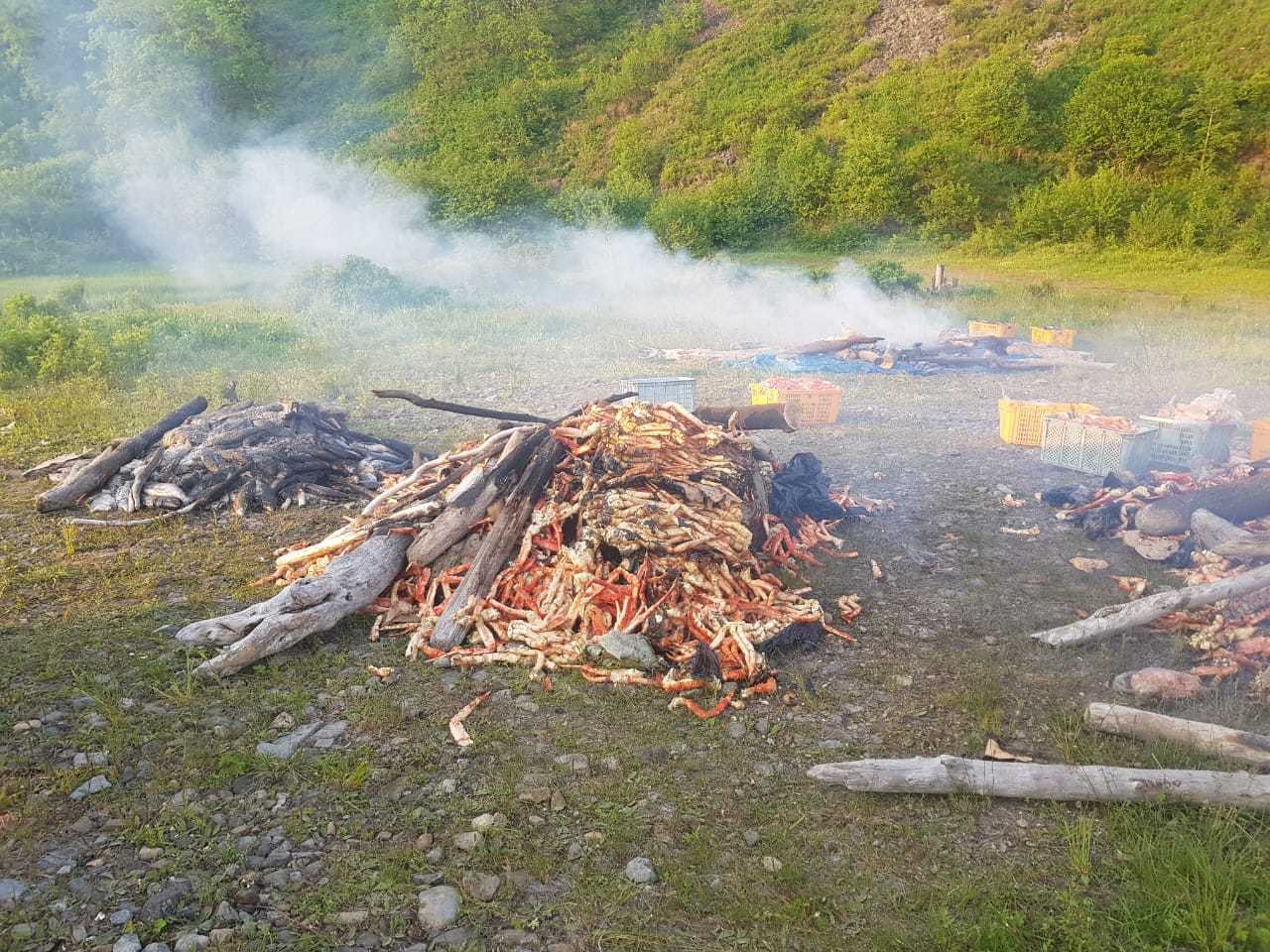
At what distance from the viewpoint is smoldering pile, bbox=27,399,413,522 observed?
23.8 feet

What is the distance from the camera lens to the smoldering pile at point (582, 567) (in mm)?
4551

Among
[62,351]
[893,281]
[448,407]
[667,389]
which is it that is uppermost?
[893,281]

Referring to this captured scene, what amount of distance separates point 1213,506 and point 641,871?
4961 millimetres

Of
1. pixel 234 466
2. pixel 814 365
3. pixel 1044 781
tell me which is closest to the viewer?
pixel 1044 781

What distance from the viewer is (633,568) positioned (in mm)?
5051

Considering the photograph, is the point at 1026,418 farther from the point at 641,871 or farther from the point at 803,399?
the point at 641,871

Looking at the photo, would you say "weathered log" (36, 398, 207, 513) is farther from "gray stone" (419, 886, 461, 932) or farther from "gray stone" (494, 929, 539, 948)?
"gray stone" (494, 929, 539, 948)

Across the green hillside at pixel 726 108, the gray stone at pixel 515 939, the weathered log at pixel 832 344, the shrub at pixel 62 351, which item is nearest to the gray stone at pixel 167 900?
the gray stone at pixel 515 939

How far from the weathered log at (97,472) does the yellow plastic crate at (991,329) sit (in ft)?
37.6

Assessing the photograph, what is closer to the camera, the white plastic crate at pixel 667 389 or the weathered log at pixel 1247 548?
the weathered log at pixel 1247 548

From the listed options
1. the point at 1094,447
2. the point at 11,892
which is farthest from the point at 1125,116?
the point at 11,892

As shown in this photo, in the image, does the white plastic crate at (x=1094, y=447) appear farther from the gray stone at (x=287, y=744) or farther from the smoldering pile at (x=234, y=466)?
the gray stone at (x=287, y=744)

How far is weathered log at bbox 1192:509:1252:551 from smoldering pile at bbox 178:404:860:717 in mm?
2202

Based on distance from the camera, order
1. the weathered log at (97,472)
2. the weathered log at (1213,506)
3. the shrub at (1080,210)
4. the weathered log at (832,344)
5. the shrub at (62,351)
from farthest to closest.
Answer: the shrub at (1080,210) → the weathered log at (832,344) → the shrub at (62,351) → the weathered log at (97,472) → the weathered log at (1213,506)
